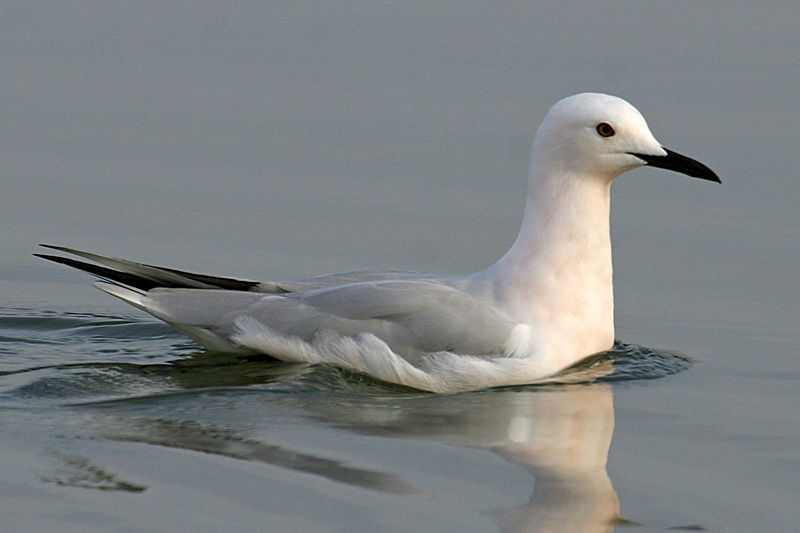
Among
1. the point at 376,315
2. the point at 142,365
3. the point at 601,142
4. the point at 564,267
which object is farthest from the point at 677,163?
the point at 142,365

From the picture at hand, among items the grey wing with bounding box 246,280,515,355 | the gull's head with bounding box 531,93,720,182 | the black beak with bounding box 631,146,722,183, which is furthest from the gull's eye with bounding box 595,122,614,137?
the grey wing with bounding box 246,280,515,355

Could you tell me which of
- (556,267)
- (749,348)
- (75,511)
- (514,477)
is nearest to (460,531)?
(514,477)

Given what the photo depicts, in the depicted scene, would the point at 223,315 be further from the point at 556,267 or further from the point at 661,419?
the point at 661,419

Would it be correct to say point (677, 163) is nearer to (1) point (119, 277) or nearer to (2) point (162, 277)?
(2) point (162, 277)

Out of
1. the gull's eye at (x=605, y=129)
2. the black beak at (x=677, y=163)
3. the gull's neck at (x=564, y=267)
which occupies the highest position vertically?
the gull's eye at (x=605, y=129)

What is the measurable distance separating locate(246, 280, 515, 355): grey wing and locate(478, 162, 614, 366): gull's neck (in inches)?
8.4

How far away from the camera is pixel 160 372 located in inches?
352

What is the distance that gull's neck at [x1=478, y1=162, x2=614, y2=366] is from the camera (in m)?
8.59

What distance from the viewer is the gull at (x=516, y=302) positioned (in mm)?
8422

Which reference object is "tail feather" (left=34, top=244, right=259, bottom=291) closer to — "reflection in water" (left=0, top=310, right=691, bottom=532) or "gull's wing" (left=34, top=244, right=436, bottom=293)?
"gull's wing" (left=34, top=244, right=436, bottom=293)

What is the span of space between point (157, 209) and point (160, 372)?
3311mm

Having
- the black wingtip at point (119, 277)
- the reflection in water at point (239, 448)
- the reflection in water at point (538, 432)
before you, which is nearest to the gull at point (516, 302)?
the reflection in water at point (538, 432)

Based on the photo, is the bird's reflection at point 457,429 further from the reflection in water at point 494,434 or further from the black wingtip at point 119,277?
the black wingtip at point 119,277

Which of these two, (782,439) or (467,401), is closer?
(782,439)
